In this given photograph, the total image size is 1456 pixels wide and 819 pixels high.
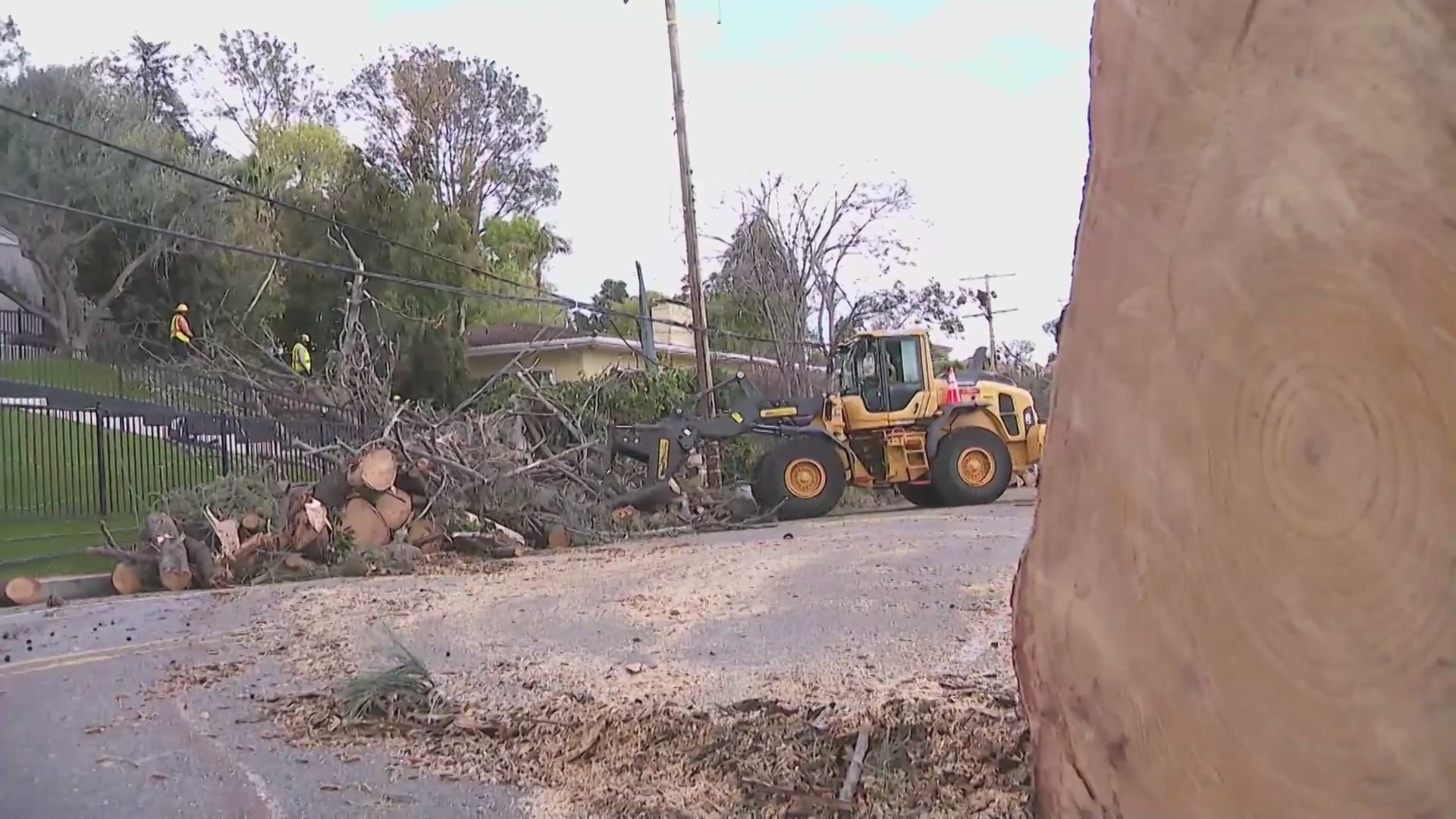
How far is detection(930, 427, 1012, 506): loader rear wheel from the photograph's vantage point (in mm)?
15898

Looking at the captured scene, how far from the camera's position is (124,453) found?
13.6 metres

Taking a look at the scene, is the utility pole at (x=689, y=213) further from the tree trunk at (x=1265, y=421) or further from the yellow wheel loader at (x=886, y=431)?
the tree trunk at (x=1265, y=421)

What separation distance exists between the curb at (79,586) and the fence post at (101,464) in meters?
2.74

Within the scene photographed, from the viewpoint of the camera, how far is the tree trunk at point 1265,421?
46.4 inches

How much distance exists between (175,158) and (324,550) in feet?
64.9

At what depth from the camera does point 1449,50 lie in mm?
1202

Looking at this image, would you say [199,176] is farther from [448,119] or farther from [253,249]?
[448,119]

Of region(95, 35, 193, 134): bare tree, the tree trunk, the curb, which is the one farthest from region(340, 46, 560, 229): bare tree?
the tree trunk

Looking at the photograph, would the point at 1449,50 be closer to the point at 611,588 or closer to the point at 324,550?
the point at 611,588

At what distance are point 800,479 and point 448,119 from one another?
86.7 feet

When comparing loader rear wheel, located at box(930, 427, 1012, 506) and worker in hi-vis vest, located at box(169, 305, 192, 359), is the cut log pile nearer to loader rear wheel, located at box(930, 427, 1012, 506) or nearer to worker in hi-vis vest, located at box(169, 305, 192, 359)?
loader rear wheel, located at box(930, 427, 1012, 506)

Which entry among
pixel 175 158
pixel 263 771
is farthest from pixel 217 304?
pixel 263 771

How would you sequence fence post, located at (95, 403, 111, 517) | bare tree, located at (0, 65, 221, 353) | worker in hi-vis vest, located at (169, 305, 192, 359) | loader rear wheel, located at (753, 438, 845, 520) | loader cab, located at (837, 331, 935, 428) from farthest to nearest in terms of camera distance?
bare tree, located at (0, 65, 221, 353)
worker in hi-vis vest, located at (169, 305, 192, 359)
loader cab, located at (837, 331, 935, 428)
loader rear wheel, located at (753, 438, 845, 520)
fence post, located at (95, 403, 111, 517)

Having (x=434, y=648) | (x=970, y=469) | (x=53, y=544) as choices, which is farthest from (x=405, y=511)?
(x=970, y=469)
